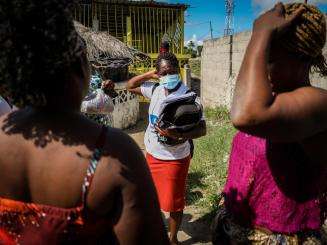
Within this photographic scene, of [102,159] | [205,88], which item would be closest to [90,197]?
[102,159]

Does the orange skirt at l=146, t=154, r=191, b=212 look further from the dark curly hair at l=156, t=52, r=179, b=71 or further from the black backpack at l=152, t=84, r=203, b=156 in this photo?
the dark curly hair at l=156, t=52, r=179, b=71

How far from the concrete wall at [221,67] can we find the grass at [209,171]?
2.07 metres

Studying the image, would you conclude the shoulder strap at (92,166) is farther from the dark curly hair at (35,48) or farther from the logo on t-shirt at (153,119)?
the logo on t-shirt at (153,119)

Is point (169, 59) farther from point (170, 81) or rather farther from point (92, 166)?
point (92, 166)

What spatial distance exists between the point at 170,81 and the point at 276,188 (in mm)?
2124

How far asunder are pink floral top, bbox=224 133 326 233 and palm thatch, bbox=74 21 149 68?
9765 millimetres

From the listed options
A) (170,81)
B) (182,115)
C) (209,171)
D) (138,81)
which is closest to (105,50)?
(209,171)

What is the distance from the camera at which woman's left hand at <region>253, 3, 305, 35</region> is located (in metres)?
1.33

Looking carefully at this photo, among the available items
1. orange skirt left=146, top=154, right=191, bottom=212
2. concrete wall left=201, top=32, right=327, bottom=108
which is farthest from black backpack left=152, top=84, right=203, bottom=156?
concrete wall left=201, top=32, right=327, bottom=108

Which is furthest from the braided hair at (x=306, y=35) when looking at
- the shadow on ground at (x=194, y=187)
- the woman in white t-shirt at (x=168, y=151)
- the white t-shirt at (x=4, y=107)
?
the shadow on ground at (x=194, y=187)

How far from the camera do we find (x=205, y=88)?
1234cm

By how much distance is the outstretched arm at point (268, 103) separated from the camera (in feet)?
4.17

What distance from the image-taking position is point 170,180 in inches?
142

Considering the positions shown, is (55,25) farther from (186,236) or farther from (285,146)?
(186,236)
